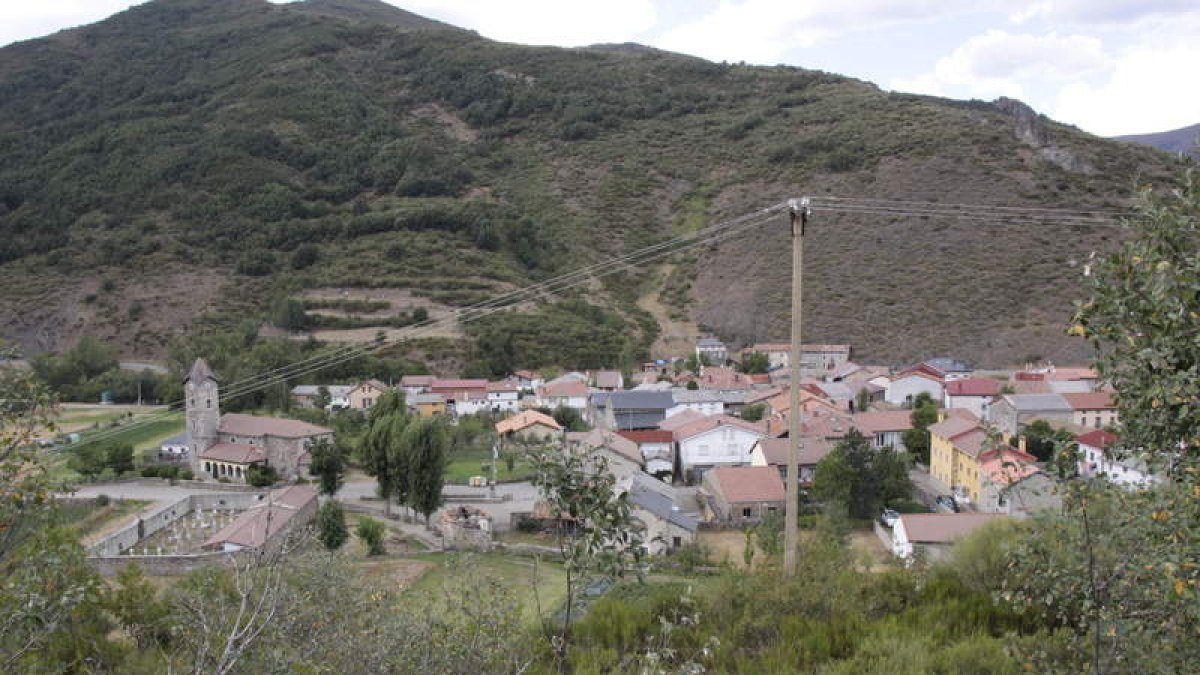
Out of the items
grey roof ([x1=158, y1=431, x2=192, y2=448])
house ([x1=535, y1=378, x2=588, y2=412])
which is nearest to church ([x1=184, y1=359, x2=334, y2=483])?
grey roof ([x1=158, y1=431, x2=192, y2=448])

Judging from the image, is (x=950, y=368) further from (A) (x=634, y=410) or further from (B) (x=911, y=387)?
(A) (x=634, y=410)

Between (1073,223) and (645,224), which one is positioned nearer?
(1073,223)

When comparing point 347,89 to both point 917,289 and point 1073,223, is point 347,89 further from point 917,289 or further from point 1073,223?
point 1073,223

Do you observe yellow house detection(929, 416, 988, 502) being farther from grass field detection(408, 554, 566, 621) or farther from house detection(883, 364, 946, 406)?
grass field detection(408, 554, 566, 621)

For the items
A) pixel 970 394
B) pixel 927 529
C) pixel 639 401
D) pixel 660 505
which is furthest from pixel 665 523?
pixel 970 394

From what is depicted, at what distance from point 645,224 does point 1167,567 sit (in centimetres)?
6750

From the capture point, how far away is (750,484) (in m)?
25.0

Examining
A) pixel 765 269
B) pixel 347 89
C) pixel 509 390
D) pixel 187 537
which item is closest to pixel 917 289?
pixel 765 269

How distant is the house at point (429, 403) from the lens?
38144 millimetres

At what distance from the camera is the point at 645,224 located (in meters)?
69.4

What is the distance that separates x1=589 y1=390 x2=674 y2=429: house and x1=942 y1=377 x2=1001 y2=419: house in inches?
492

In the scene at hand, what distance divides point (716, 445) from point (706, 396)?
7.17 m

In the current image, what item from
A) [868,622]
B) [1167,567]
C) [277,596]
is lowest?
[868,622]

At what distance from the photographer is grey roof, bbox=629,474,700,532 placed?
2120 centimetres
